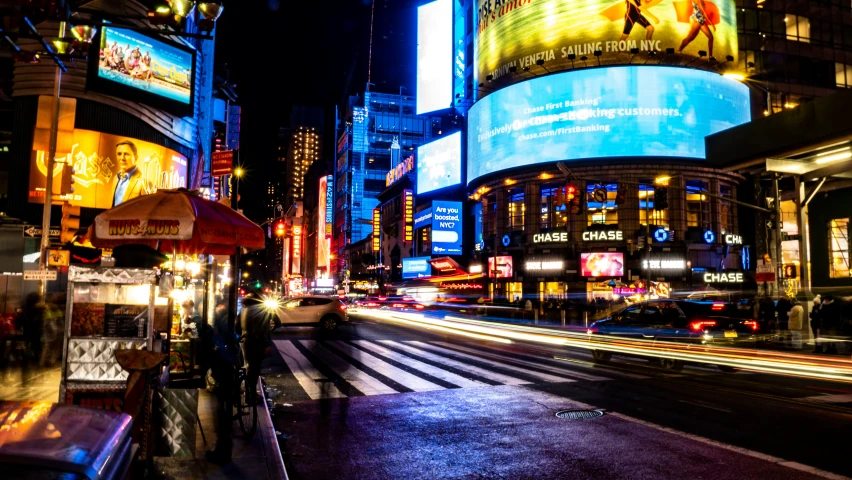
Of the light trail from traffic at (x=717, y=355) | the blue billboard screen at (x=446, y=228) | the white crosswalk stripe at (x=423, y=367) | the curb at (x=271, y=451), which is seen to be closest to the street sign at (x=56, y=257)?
the white crosswalk stripe at (x=423, y=367)

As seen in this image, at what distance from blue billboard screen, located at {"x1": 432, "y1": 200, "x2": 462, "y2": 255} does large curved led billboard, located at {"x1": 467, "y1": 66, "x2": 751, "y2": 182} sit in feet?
45.4

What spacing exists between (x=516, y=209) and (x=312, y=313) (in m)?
34.6

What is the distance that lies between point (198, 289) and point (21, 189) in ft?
40.8

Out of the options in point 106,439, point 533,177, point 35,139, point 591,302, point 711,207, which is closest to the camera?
point 106,439

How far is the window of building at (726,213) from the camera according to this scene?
51125mm

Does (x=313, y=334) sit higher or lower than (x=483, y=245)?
lower

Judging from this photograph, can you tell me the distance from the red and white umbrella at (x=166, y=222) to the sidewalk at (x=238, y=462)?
268cm

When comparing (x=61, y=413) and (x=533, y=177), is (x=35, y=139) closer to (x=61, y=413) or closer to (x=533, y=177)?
(x=61, y=413)

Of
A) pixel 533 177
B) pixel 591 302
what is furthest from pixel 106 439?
pixel 533 177

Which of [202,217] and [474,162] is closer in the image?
[202,217]

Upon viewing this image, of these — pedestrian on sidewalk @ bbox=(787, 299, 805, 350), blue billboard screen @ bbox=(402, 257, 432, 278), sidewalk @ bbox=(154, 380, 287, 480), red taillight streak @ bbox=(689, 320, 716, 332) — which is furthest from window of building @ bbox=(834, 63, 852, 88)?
sidewalk @ bbox=(154, 380, 287, 480)

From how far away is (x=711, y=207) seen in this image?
50812 millimetres

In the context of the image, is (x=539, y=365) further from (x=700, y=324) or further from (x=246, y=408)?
(x=246, y=408)

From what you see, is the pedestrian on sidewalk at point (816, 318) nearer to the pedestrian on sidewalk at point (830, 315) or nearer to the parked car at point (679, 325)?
the pedestrian on sidewalk at point (830, 315)
